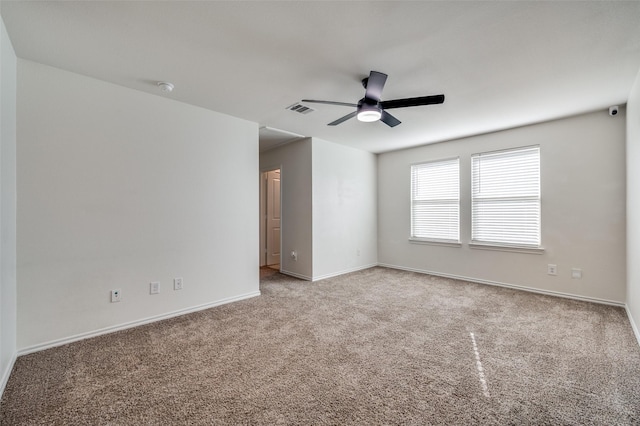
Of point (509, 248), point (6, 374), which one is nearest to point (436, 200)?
point (509, 248)

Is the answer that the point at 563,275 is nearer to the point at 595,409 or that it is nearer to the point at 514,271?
the point at 514,271

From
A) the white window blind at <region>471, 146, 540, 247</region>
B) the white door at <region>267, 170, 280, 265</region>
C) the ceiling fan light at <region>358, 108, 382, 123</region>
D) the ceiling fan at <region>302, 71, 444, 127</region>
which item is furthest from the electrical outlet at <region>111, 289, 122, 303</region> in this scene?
the white window blind at <region>471, 146, 540, 247</region>

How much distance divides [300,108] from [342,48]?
134 centimetres

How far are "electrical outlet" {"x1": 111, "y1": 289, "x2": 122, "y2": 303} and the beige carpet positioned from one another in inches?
12.7

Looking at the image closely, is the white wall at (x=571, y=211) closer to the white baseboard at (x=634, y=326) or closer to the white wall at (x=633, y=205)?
the white wall at (x=633, y=205)

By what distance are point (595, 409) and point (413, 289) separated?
102 inches

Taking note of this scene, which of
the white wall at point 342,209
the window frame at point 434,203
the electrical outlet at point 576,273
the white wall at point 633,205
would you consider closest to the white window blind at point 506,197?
the window frame at point 434,203

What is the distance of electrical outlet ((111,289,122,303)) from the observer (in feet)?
9.32

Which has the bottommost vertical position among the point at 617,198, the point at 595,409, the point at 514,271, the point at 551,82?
the point at 595,409

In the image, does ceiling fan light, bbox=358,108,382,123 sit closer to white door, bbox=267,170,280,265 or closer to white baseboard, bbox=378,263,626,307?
white baseboard, bbox=378,263,626,307

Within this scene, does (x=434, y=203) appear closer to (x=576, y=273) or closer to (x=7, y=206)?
(x=576, y=273)

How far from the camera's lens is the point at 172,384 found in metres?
1.97

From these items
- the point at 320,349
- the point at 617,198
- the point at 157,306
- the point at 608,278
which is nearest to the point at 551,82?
the point at 617,198

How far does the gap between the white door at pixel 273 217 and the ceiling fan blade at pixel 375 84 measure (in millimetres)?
3970
